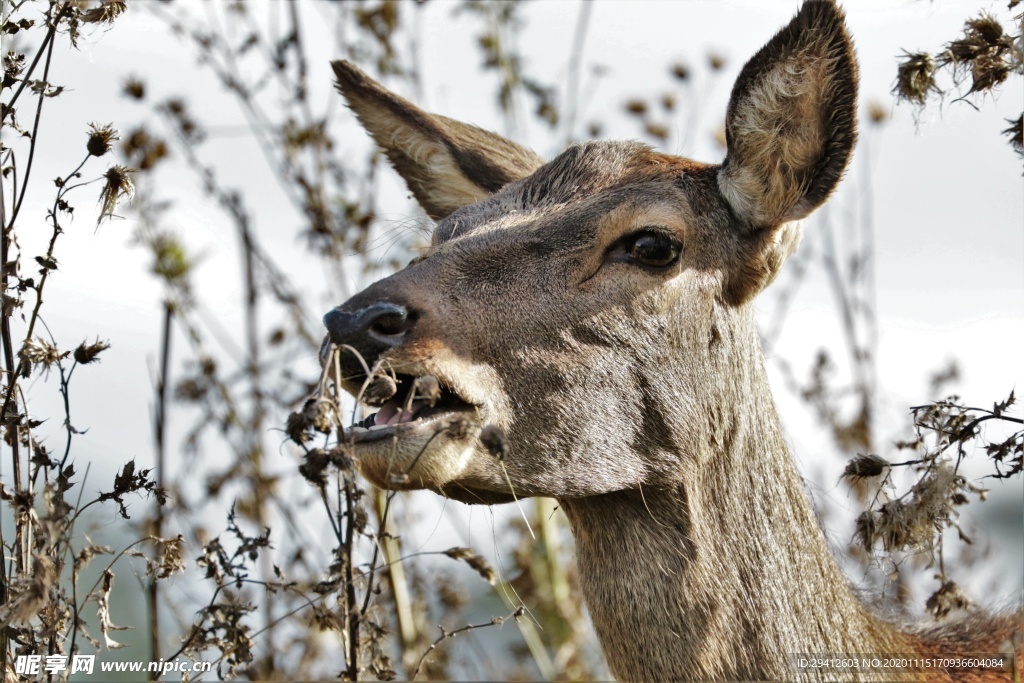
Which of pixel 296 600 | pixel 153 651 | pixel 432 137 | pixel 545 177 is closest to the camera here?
pixel 545 177

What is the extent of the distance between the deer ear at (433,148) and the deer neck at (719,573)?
5.23ft

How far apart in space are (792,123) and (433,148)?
5.44 ft

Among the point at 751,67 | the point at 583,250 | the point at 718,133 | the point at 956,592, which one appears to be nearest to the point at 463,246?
the point at 583,250

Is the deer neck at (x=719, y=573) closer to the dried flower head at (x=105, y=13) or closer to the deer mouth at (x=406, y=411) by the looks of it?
the deer mouth at (x=406, y=411)

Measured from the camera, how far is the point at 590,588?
3895 millimetres

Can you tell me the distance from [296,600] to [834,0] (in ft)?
15.1

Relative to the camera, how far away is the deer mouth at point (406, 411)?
3.15m

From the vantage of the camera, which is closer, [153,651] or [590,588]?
[590,588]

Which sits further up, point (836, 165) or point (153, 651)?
point (836, 165)

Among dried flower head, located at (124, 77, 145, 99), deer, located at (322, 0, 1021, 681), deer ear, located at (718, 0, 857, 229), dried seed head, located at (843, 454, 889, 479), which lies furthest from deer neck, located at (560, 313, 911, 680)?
dried flower head, located at (124, 77, 145, 99)

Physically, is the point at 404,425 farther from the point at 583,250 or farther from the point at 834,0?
the point at 834,0

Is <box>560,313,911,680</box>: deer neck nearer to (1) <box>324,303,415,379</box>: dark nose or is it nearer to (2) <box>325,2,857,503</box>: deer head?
(2) <box>325,2,857,503</box>: deer head

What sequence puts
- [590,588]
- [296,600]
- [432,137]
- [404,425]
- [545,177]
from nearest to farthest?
[404,425], [590,588], [545,177], [432,137], [296,600]

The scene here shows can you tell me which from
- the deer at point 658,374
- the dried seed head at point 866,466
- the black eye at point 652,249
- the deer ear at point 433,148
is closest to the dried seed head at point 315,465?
the deer at point 658,374
